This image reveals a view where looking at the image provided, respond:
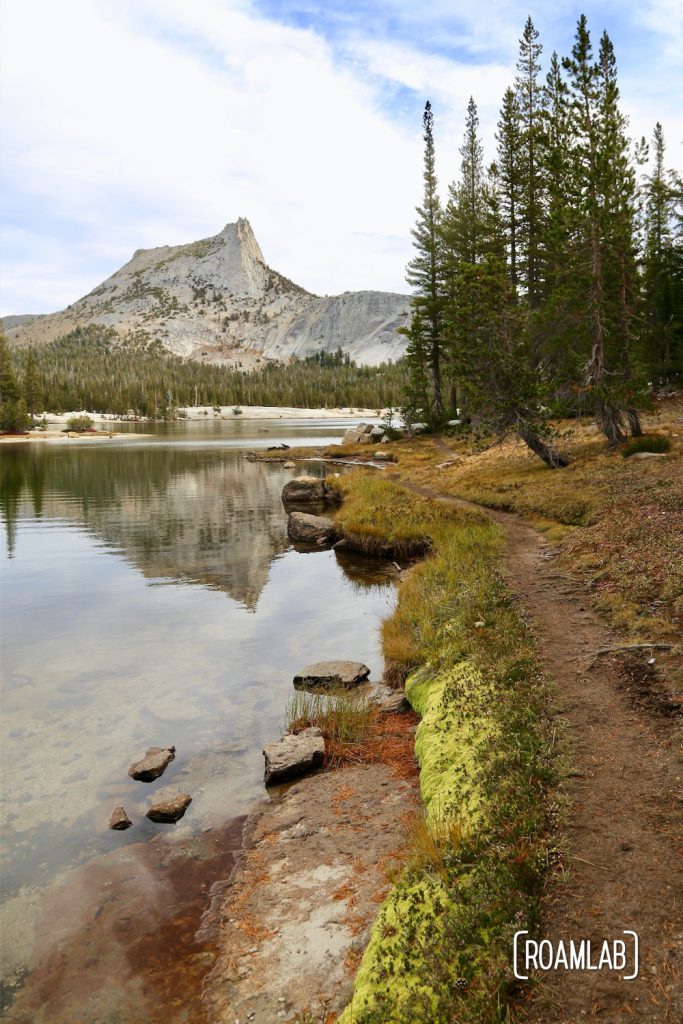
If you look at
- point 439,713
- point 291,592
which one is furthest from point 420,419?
point 439,713

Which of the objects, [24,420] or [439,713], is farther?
[24,420]

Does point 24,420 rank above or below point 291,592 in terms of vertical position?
above

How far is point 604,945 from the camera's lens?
16.5 ft

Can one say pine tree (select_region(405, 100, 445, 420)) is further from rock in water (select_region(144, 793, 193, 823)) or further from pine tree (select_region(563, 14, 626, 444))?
rock in water (select_region(144, 793, 193, 823))

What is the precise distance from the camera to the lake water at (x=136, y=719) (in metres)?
7.12

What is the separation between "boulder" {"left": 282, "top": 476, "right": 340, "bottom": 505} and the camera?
41.5 m

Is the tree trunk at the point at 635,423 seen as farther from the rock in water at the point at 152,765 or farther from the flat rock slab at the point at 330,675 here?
the rock in water at the point at 152,765

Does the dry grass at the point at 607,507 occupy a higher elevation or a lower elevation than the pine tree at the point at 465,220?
lower

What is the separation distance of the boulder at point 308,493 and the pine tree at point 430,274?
74.7 ft

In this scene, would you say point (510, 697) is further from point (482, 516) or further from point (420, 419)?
point (420, 419)

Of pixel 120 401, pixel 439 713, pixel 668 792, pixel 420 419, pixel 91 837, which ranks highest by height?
pixel 120 401

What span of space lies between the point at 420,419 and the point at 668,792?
55.7 metres

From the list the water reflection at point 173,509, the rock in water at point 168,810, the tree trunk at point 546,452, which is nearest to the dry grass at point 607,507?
the tree trunk at point 546,452

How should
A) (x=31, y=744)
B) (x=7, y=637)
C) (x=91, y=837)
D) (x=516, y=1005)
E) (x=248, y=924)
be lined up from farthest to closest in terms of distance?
(x=7, y=637) → (x=31, y=744) → (x=91, y=837) → (x=248, y=924) → (x=516, y=1005)
